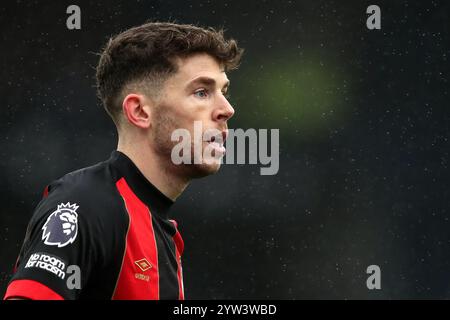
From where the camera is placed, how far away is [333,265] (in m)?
7.68

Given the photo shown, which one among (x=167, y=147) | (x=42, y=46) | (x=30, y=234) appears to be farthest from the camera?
(x=42, y=46)

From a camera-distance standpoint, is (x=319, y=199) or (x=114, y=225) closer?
(x=114, y=225)

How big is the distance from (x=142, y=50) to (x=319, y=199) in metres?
5.69

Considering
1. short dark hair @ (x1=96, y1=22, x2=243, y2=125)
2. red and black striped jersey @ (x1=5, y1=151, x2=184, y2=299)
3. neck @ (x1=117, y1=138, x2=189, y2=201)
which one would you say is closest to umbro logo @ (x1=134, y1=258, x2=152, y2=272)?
red and black striped jersey @ (x1=5, y1=151, x2=184, y2=299)

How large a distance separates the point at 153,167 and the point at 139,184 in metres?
0.07

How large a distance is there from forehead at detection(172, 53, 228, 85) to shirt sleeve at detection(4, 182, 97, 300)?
581mm

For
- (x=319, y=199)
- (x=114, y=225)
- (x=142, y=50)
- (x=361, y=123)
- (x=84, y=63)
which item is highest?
(x=84, y=63)

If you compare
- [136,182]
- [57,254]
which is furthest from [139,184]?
[57,254]

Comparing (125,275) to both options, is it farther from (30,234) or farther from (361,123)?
(361,123)

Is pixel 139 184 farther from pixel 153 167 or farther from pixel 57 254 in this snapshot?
pixel 57 254

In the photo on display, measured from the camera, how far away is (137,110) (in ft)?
7.45

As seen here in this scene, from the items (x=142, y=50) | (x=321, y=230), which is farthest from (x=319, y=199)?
(x=142, y=50)

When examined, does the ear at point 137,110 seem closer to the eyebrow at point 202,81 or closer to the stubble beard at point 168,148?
the stubble beard at point 168,148

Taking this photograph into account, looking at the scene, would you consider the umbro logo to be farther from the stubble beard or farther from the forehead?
the forehead
